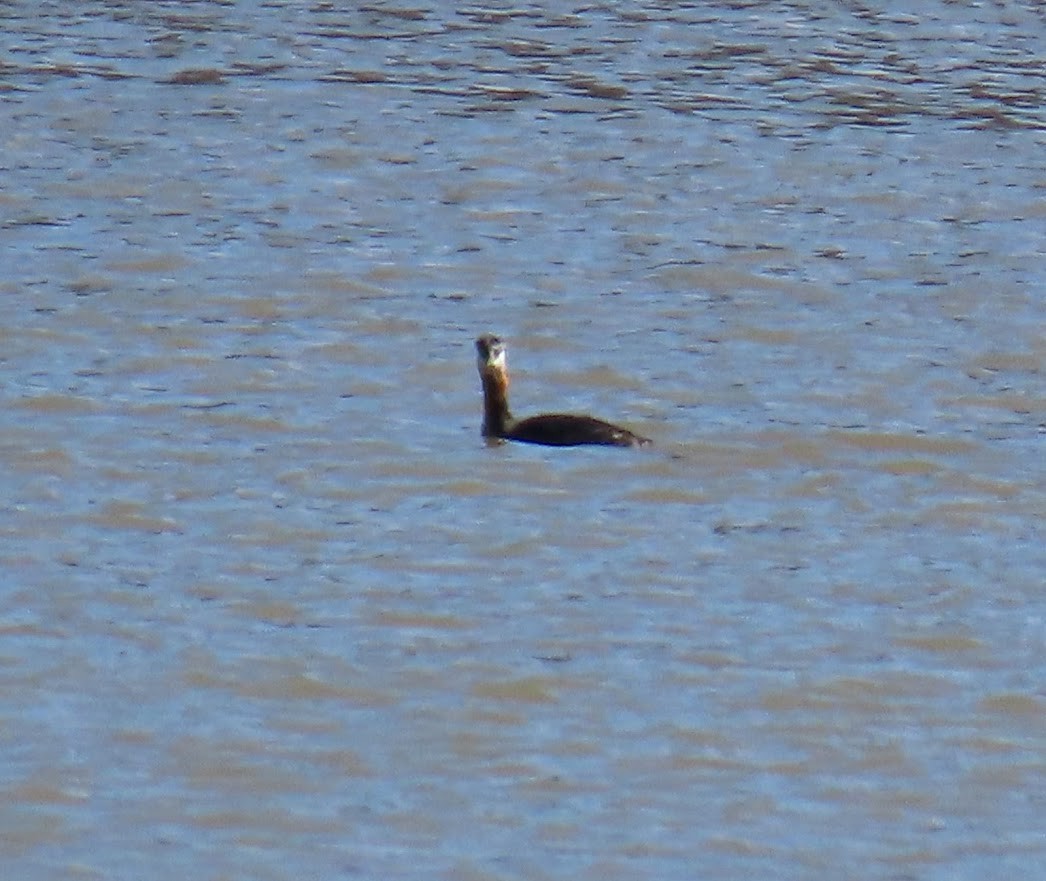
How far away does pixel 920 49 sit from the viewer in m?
21.4

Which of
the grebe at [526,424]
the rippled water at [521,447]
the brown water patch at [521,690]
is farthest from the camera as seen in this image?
the grebe at [526,424]

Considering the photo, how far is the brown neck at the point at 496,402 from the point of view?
13094mm

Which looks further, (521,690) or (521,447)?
(521,447)

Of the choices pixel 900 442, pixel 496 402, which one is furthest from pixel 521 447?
pixel 900 442

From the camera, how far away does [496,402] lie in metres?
13.1

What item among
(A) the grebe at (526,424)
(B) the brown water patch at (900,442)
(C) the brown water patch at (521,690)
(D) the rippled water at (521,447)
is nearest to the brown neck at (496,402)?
(A) the grebe at (526,424)

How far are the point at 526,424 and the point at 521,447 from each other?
4.5 inches

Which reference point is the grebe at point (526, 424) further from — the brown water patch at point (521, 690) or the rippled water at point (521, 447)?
the brown water patch at point (521, 690)

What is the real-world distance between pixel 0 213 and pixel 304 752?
861cm

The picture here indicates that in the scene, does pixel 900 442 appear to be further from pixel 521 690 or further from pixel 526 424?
pixel 521 690

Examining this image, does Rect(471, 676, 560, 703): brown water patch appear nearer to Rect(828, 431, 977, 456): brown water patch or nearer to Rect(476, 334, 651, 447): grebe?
Rect(476, 334, 651, 447): grebe

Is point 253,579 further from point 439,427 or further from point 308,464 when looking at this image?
point 439,427

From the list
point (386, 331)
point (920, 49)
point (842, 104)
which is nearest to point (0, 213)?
point (386, 331)

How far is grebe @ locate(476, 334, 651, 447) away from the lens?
12.7 m
